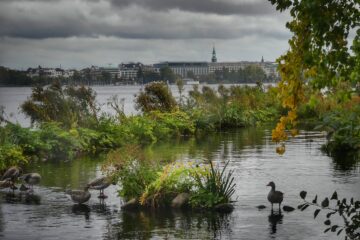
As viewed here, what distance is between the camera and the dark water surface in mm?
11047

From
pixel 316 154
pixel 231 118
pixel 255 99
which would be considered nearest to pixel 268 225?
pixel 316 154

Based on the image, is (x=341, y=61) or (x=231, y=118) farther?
(x=231, y=118)

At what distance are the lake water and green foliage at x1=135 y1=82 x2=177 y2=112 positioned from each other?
12983mm

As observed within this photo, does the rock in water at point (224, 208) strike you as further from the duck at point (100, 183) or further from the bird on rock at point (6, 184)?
the bird on rock at point (6, 184)

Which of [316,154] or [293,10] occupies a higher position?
[293,10]

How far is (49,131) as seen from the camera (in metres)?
23.8

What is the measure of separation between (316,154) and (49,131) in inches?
385

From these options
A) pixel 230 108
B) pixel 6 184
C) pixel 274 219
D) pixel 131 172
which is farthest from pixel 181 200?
pixel 230 108

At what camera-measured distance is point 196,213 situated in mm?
12648

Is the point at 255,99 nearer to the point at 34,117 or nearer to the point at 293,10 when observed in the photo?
the point at 34,117

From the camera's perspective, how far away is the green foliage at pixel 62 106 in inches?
1105

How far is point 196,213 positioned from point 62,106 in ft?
56.1

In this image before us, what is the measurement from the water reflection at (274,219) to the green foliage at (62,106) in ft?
53.0

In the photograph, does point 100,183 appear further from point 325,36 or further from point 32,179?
point 325,36
